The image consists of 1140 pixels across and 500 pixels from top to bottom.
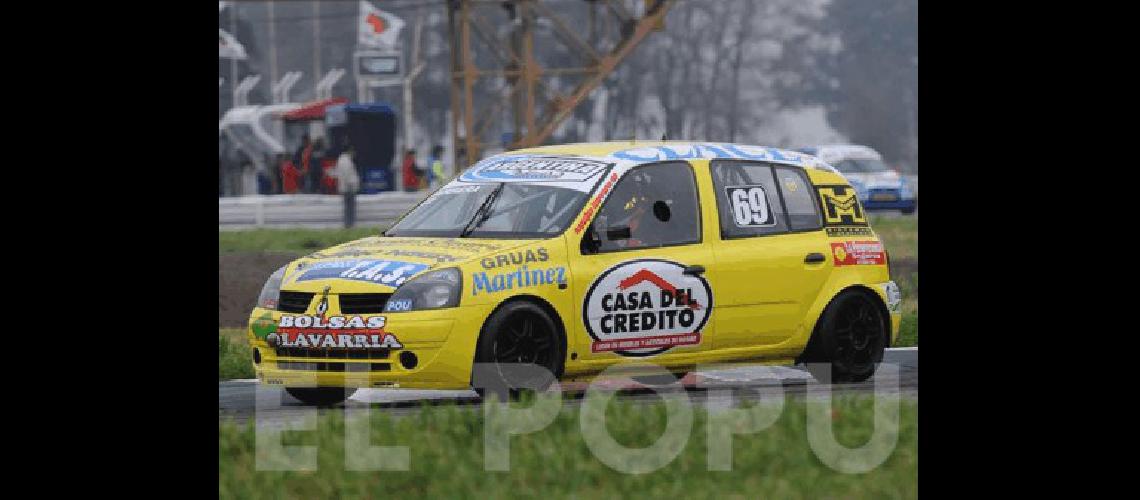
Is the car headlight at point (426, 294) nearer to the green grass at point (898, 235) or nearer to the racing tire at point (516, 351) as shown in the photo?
the racing tire at point (516, 351)

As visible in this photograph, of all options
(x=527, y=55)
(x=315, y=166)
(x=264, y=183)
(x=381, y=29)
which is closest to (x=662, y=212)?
(x=527, y=55)

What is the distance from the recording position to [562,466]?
307 inches

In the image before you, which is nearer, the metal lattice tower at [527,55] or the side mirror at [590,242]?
the side mirror at [590,242]

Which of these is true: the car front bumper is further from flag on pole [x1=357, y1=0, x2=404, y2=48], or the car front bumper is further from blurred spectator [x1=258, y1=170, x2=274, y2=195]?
flag on pole [x1=357, y1=0, x2=404, y2=48]

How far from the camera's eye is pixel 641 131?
91.1m

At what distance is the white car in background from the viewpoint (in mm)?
42969

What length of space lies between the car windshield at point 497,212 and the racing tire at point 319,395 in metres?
1.07

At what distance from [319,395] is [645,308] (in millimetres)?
1987

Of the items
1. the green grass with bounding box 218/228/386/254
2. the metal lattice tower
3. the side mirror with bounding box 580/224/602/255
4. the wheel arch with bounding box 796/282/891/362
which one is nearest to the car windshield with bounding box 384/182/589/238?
the side mirror with bounding box 580/224/602/255

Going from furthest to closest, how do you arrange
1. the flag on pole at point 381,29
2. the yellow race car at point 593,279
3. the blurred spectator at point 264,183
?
the flag on pole at point 381,29, the blurred spectator at point 264,183, the yellow race car at point 593,279

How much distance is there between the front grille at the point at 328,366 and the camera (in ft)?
34.9

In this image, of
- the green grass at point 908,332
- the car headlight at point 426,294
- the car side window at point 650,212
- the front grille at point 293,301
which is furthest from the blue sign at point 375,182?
the car headlight at point 426,294
